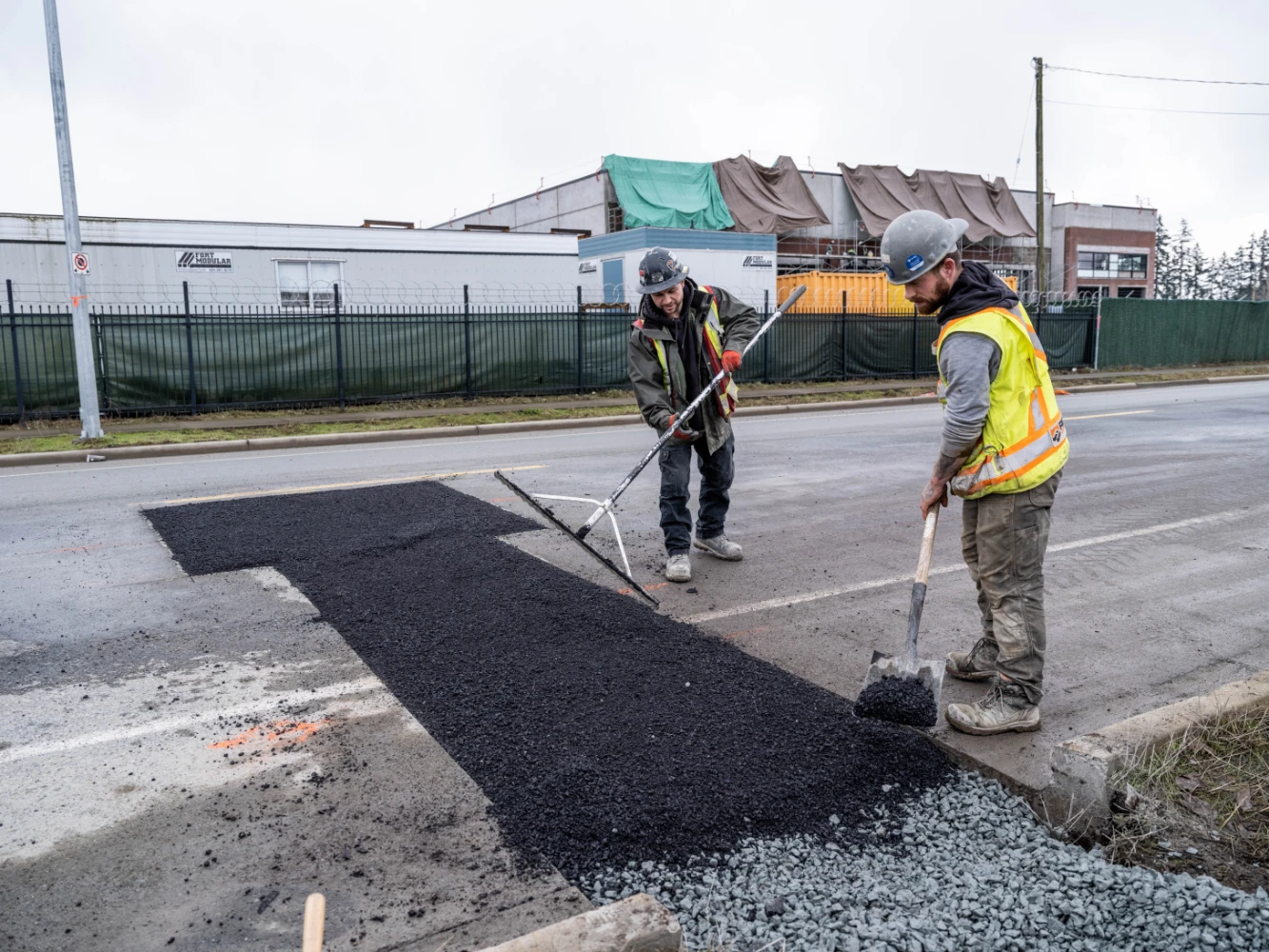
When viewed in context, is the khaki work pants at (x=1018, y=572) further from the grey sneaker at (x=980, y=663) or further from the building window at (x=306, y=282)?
the building window at (x=306, y=282)

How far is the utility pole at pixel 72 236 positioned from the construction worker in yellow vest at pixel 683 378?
10713 millimetres

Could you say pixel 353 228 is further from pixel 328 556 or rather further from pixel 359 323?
pixel 328 556

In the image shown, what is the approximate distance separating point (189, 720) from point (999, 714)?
331cm

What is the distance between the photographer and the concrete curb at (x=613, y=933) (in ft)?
7.51

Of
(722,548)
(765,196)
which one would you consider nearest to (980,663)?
(722,548)

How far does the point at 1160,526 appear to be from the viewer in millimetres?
7398

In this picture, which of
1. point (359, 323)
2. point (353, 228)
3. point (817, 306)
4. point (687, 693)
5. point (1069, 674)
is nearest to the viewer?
point (687, 693)

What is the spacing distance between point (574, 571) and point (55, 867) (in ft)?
11.7

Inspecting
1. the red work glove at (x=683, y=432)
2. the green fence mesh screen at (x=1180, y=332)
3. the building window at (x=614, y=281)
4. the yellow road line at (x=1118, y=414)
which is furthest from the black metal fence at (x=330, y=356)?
the red work glove at (x=683, y=432)

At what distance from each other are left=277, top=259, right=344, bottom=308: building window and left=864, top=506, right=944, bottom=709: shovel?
2052 cm

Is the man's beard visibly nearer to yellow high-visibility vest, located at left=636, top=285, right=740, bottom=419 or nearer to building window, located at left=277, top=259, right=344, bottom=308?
yellow high-visibility vest, located at left=636, top=285, right=740, bottom=419

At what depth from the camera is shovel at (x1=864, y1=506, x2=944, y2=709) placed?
3754 mm

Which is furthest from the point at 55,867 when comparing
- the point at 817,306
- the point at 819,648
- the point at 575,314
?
the point at 817,306

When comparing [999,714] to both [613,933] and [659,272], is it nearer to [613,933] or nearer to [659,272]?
[613,933]
